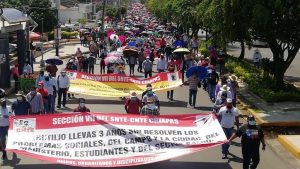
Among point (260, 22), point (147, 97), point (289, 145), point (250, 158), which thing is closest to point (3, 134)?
point (147, 97)

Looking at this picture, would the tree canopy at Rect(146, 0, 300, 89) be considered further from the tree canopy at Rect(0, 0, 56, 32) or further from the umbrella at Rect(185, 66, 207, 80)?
the tree canopy at Rect(0, 0, 56, 32)

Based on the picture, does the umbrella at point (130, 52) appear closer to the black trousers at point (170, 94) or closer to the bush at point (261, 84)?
the bush at point (261, 84)

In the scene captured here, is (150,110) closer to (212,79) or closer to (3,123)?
(3,123)

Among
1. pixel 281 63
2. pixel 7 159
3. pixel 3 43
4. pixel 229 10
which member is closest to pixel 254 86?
pixel 281 63

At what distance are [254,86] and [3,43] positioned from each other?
11.4 m

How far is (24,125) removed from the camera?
500 inches

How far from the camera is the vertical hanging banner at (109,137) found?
11812mm

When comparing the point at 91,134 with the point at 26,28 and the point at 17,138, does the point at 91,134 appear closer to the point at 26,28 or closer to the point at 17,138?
the point at 17,138

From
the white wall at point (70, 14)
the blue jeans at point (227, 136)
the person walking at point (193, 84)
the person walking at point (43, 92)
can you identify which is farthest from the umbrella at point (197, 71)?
the white wall at point (70, 14)

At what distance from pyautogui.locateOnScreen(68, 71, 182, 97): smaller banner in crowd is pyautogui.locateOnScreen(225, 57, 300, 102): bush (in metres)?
3.60

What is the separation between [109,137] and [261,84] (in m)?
13.2

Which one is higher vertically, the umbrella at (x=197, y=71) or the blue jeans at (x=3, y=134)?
the umbrella at (x=197, y=71)

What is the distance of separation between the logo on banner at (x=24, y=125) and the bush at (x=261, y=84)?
10809 millimetres

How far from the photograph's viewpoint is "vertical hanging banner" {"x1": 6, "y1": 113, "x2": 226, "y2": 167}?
11812 millimetres
